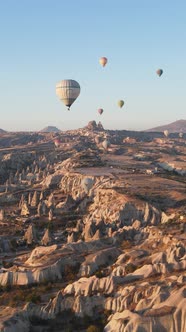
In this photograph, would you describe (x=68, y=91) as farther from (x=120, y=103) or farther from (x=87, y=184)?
(x=120, y=103)

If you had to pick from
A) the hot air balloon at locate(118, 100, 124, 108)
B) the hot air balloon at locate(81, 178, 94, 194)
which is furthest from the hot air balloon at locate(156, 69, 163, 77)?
the hot air balloon at locate(81, 178, 94, 194)

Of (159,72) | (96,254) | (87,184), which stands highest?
(159,72)

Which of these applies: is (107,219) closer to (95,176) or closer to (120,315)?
(95,176)

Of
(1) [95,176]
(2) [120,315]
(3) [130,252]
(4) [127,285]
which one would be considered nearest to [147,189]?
(1) [95,176]

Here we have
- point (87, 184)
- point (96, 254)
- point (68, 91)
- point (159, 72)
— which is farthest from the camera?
point (159, 72)

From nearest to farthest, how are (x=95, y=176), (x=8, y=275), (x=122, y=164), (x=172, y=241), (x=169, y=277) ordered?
(x=169, y=277)
(x=8, y=275)
(x=172, y=241)
(x=95, y=176)
(x=122, y=164)

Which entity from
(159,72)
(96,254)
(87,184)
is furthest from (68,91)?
(159,72)
